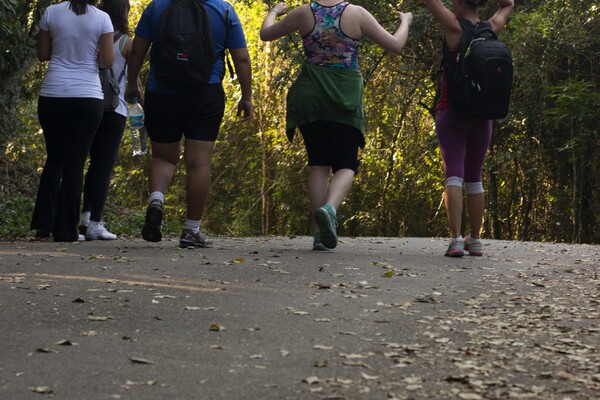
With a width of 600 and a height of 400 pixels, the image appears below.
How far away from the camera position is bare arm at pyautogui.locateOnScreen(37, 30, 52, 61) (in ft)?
31.2

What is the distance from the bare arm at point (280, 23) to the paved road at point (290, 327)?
1.73m

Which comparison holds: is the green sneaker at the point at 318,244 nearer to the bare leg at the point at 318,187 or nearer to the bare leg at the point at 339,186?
the bare leg at the point at 318,187

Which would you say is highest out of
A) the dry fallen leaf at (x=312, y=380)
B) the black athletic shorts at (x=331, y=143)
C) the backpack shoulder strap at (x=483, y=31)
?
the backpack shoulder strap at (x=483, y=31)

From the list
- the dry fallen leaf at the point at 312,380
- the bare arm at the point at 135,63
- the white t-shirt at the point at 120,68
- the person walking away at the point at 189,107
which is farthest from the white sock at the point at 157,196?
the dry fallen leaf at the point at 312,380

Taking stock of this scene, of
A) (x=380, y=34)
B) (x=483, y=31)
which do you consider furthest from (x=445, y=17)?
(x=380, y=34)

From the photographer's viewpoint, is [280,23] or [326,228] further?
[280,23]

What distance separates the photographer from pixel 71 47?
9.47 meters

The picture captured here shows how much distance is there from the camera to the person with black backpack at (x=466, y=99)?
8453 mm

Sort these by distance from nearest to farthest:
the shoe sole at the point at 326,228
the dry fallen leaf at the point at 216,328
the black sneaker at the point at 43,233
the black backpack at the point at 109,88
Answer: the dry fallen leaf at the point at 216,328, the shoe sole at the point at 326,228, the black backpack at the point at 109,88, the black sneaker at the point at 43,233

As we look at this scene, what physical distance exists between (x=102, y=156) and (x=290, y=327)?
203 inches

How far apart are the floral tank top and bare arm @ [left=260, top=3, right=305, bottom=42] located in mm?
131

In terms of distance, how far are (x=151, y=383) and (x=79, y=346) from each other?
0.76m

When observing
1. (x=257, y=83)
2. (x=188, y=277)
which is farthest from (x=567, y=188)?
(x=188, y=277)

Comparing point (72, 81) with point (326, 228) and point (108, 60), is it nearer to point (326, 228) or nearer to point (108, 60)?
point (108, 60)
